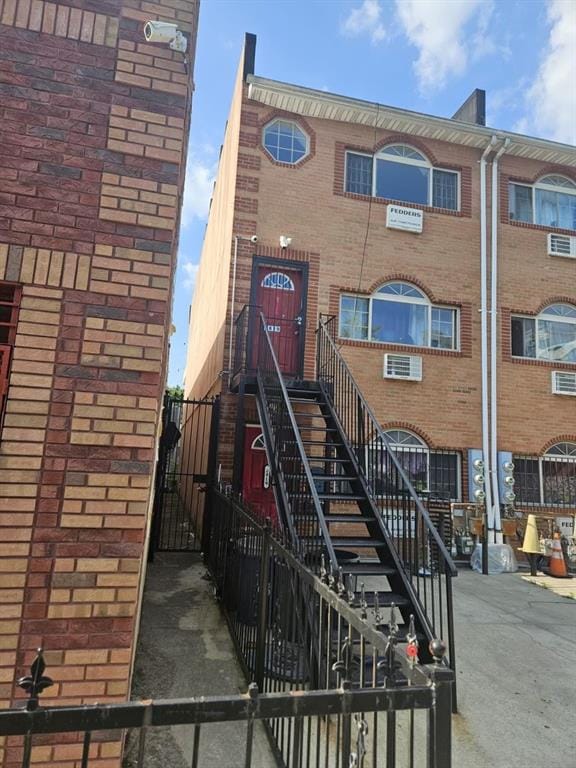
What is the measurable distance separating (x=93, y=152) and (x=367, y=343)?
284 inches

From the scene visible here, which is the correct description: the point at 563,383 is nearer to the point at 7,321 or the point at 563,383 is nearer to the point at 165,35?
the point at 165,35

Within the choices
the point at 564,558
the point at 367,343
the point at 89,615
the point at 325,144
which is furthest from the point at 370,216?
the point at 89,615

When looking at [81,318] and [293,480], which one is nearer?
[81,318]

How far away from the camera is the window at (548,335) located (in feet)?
33.7

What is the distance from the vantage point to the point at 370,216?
9.88 metres

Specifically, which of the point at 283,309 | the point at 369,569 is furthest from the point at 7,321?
the point at 283,309

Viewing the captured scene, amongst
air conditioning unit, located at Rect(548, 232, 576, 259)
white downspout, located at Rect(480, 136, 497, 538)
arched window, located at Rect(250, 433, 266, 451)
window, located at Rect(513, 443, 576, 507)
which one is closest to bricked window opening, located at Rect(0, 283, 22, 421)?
arched window, located at Rect(250, 433, 266, 451)

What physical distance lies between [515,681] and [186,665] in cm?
284

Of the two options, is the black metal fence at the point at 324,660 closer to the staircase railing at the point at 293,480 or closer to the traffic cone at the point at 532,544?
the staircase railing at the point at 293,480

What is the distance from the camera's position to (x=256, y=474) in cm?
878

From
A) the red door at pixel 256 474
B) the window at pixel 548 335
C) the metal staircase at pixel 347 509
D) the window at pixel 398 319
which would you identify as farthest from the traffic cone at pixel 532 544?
the red door at pixel 256 474

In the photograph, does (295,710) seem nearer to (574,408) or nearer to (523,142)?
(574,408)

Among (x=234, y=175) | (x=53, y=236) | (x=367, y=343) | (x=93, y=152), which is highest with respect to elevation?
(x=234, y=175)

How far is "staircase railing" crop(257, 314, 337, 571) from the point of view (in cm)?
425
